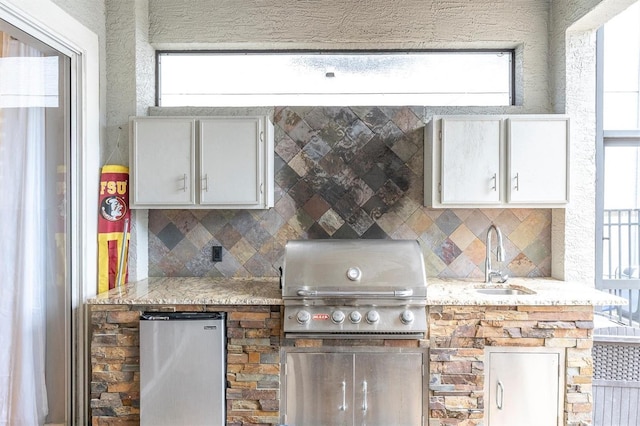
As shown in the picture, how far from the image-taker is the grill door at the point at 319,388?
2354 millimetres

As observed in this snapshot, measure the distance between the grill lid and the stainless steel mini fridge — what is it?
51cm

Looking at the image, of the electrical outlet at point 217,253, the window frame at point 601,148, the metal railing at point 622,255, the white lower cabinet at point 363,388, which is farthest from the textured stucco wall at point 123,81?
the metal railing at point 622,255

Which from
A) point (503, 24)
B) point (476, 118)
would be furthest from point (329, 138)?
point (503, 24)

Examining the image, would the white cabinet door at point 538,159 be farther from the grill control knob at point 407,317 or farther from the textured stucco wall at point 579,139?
the grill control knob at point 407,317

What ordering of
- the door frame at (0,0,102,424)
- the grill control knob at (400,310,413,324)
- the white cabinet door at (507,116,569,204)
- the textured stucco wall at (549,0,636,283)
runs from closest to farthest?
the grill control knob at (400,310,413,324) → the door frame at (0,0,102,424) → the white cabinet door at (507,116,569,204) → the textured stucco wall at (549,0,636,283)

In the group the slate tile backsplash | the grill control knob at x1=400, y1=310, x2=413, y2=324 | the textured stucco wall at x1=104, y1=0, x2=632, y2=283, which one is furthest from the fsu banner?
the grill control knob at x1=400, y1=310, x2=413, y2=324

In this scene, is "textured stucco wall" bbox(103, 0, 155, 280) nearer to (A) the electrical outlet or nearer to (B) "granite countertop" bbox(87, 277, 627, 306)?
(B) "granite countertop" bbox(87, 277, 627, 306)

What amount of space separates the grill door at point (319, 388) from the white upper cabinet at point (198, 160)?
106 centimetres

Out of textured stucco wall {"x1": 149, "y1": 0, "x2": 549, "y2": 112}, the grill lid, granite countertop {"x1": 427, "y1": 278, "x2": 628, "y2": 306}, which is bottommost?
granite countertop {"x1": 427, "y1": 278, "x2": 628, "y2": 306}

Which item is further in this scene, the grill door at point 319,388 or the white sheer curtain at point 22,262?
the grill door at point 319,388

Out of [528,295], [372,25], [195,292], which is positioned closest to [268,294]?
[195,292]

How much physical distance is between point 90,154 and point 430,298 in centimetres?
232

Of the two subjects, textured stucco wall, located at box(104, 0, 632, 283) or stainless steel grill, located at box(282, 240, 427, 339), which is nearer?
stainless steel grill, located at box(282, 240, 427, 339)

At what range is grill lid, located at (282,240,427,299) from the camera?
2330 millimetres
